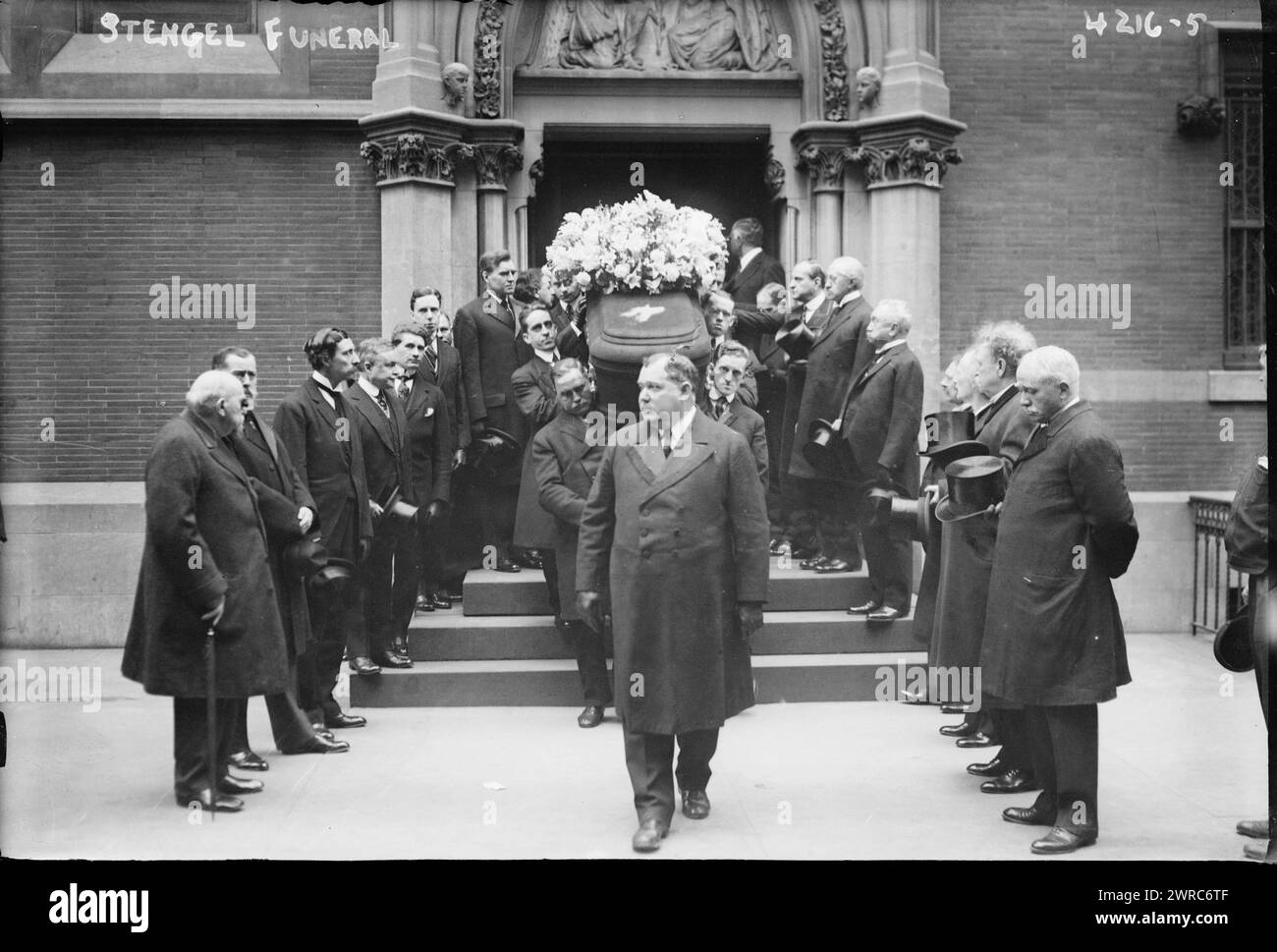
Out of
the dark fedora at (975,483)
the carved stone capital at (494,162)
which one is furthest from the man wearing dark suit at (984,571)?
the carved stone capital at (494,162)

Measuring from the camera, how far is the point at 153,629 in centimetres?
595

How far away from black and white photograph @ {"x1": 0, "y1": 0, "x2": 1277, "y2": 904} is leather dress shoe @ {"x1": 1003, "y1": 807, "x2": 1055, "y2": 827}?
0.03 metres

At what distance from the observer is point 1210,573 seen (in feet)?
36.0

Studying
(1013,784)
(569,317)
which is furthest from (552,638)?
(1013,784)

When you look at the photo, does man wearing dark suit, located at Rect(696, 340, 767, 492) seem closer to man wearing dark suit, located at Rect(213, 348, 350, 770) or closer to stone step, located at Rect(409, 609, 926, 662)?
stone step, located at Rect(409, 609, 926, 662)

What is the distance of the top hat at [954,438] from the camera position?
629cm

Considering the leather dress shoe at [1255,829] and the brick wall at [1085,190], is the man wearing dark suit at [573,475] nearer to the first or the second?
the leather dress shoe at [1255,829]

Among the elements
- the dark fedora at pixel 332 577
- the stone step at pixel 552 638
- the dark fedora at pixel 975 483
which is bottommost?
the stone step at pixel 552 638

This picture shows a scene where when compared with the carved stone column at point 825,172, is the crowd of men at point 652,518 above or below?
below

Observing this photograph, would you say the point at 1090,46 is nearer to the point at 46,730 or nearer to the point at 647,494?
the point at 647,494

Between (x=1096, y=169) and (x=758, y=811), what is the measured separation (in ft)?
23.7

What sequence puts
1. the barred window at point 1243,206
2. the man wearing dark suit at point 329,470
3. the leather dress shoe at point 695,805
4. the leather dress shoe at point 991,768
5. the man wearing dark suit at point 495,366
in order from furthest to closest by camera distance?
the barred window at point 1243,206 < the man wearing dark suit at point 495,366 < the man wearing dark suit at point 329,470 < the leather dress shoe at point 991,768 < the leather dress shoe at point 695,805

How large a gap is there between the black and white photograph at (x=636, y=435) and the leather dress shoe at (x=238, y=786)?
37mm

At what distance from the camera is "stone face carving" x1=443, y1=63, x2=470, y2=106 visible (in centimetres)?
1055
